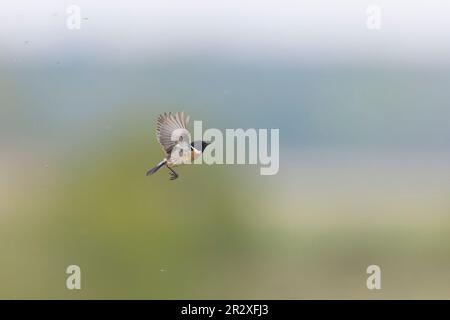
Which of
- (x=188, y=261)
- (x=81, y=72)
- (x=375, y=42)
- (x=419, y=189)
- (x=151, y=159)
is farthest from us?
(x=375, y=42)

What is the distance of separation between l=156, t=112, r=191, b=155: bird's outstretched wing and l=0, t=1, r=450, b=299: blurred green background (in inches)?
135

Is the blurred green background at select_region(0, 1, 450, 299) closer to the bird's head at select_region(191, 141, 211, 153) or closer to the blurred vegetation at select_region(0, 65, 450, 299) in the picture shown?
the blurred vegetation at select_region(0, 65, 450, 299)

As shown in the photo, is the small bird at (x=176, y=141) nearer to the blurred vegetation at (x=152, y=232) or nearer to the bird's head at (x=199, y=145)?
the bird's head at (x=199, y=145)

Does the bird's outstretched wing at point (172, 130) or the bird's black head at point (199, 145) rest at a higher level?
the bird's outstretched wing at point (172, 130)

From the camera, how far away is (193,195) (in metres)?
11.2

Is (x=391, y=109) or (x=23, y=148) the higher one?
(x=391, y=109)

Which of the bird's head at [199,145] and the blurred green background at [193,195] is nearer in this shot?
the bird's head at [199,145]

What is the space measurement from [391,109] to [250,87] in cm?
409

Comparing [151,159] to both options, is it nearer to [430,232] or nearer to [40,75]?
[40,75]

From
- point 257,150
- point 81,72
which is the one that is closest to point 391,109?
point 81,72

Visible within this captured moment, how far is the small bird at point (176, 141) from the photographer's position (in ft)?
17.2

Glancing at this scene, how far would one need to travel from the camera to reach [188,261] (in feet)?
38.0

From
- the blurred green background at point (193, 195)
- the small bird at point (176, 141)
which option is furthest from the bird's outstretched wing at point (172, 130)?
the blurred green background at point (193, 195)

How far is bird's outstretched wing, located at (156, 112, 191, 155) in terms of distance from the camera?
17.2 feet
